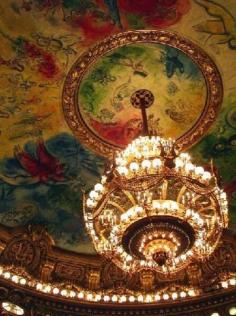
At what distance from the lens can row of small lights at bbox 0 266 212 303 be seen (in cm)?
1098

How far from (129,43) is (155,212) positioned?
123 inches

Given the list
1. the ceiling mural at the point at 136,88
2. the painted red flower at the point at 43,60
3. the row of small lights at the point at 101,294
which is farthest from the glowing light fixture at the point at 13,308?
the painted red flower at the point at 43,60

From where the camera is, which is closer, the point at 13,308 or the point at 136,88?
the point at 136,88

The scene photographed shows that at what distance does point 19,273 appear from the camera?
11.0 meters

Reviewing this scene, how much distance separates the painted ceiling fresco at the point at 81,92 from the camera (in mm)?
9102

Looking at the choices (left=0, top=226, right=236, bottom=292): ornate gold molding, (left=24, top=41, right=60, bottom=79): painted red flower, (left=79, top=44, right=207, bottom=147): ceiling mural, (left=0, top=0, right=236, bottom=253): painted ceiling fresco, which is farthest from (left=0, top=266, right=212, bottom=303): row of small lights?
(left=24, top=41, right=60, bottom=79): painted red flower

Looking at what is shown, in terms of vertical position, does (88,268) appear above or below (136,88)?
below

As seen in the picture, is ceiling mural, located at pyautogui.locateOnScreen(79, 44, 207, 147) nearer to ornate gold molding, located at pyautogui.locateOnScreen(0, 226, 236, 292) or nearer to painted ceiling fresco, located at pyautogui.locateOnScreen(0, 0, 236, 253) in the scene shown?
painted ceiling fresco, located at pyautogui.locateOnScreen(0, 0, 236, 253)

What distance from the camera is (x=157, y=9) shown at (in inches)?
358

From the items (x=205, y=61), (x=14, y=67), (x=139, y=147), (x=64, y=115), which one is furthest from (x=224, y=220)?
(x=14, y=67)

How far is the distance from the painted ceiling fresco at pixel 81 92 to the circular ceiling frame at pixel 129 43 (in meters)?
0.10

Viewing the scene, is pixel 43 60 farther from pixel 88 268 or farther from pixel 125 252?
pixel 88 268

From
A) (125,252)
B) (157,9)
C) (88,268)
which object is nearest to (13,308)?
(88,268)

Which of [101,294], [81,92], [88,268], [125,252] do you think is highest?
[81,92]
